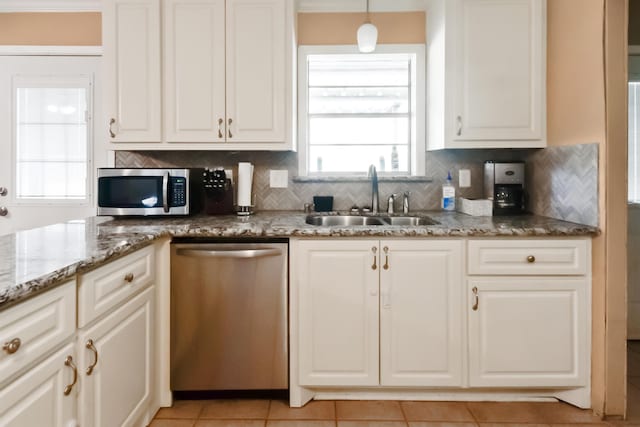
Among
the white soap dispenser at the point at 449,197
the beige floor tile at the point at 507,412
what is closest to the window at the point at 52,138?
the white soap dispenser at the point at 449,197

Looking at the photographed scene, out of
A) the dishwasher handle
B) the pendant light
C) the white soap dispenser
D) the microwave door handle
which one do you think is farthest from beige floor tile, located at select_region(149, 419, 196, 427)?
the pendant light

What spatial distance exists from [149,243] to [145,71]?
1083 millimetres

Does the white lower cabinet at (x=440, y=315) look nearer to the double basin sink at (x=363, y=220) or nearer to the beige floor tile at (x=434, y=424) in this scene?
the beige floor tile at (x=434, y=424)

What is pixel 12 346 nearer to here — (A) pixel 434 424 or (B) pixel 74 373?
(B) pixel 74 373

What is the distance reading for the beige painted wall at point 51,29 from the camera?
9.83 ft

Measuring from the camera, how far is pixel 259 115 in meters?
2.54

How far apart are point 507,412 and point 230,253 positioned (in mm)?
1558

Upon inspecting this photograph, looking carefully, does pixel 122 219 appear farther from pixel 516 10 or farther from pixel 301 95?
pixel 516 10

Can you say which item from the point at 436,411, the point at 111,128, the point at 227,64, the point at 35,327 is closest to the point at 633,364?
the point at 436,411

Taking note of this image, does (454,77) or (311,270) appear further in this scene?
(454,77)

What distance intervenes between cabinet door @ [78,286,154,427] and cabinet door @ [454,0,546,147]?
1.91 meters

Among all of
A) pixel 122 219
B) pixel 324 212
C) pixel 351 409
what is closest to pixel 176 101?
pixel 122 219

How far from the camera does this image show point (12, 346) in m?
1.04

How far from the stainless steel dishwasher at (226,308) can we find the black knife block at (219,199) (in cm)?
50
